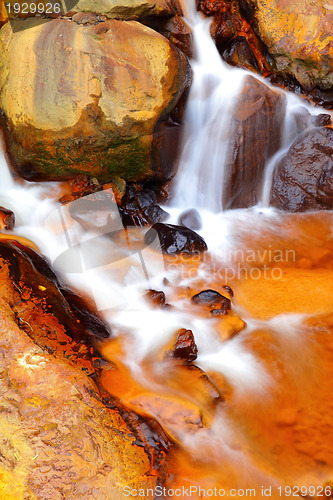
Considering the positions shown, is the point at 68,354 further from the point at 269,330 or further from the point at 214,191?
the point at 214,191

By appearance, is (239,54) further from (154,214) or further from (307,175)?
(154,214)

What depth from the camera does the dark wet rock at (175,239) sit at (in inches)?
207

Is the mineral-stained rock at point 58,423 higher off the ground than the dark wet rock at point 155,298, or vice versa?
the mineral-stained rock at point 58,423

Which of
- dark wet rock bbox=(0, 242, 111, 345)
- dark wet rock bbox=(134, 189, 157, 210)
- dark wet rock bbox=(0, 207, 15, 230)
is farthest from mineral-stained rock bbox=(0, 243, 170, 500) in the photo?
dark wet rock bbox=(134, 189, 157, 210)

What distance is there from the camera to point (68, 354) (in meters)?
3.21

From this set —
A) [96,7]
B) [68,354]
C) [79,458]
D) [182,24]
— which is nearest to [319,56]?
[182,24]

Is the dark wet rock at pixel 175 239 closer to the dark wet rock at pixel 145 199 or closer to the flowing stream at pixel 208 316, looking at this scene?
the flowing stream at pixel 208 316

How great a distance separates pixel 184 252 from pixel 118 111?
1.90 meters

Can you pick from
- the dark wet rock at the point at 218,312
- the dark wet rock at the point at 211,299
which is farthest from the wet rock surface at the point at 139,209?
the dark wet rock at the point at 218,312

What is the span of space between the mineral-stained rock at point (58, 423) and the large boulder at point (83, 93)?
2434 mm

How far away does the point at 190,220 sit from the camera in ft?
19.6

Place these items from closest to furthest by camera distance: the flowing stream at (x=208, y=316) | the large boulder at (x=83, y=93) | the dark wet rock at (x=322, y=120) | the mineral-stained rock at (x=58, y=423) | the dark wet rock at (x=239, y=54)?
the mineral-stained rock at (x=58, y=423) → the flowing stream at (x=208, y=316) → the large boulder at (x=83, y=93) → the dark wet rock at (x=322, y=120) → the dark wet rock at (x=239, y=54)

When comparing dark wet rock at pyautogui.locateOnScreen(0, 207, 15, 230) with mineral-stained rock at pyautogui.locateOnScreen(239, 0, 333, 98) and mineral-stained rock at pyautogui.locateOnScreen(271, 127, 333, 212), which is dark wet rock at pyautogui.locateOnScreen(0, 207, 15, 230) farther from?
mineral-stained rock at pyautogui.locateOnScreen(239, 0, 333, 98)

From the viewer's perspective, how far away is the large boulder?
16.6 ft
